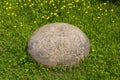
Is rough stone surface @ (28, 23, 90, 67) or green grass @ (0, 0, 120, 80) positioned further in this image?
green grass @ (0, 0, 120, 80)

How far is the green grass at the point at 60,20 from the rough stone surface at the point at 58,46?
7.0 inches

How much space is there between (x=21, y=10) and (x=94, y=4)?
6.29 feet

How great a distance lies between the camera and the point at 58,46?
17.9 feet

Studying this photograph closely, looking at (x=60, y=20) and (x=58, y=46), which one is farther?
(x=60, y=20)

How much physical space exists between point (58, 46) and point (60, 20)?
1727 mm

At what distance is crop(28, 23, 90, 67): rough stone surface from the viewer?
5.46 m

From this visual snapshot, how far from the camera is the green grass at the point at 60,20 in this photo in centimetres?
560

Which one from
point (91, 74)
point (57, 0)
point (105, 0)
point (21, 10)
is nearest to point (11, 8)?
point (21, 10)

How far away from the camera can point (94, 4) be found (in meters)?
7.71

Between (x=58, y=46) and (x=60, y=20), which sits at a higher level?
(x=60, y=20)

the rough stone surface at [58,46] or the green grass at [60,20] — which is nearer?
the rough stone surface at [58,46]

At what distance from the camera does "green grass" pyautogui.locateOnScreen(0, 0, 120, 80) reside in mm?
5602

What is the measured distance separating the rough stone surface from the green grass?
0.58 feet

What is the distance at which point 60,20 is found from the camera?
23.2 feet
